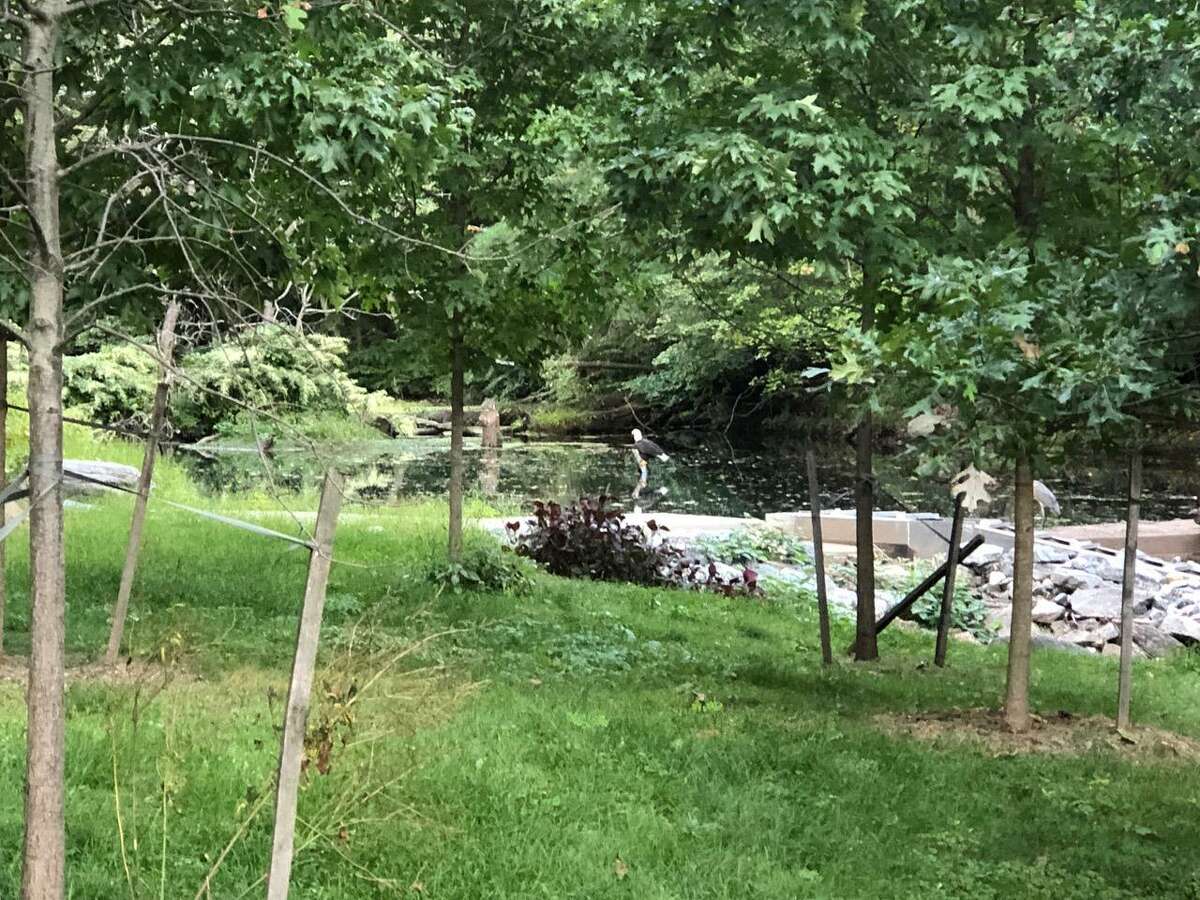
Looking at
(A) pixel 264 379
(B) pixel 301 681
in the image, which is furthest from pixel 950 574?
(A) pixel 264 379

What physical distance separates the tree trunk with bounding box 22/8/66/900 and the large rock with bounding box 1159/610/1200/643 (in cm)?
1112

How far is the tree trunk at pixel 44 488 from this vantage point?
7.68 feet

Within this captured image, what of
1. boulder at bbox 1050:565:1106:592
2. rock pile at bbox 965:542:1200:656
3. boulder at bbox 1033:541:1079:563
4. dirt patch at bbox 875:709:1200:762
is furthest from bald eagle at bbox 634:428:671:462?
dirt patch at bbox 875:709:1200:762

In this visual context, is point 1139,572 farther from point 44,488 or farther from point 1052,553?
point 44,488

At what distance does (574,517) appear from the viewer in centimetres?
1263

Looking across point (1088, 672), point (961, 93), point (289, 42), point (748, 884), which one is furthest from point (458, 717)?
point (1088, 672)

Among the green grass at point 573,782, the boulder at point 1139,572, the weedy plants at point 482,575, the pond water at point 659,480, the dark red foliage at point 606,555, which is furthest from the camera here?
the pond water at point 659,480

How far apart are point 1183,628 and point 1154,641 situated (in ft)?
1.69

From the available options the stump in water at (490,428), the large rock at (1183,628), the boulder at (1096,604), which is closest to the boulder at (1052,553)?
the boulder at (1096,604)

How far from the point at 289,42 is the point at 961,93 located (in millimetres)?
3212

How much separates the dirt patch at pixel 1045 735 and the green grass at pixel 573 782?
0.15 m

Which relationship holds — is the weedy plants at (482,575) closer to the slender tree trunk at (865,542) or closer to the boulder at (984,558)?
the slender tree trunk at (865,542)

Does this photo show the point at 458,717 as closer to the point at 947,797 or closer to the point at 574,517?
the point at 947,797

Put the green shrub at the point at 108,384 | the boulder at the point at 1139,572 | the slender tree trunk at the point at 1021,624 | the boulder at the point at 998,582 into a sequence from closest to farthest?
the slender tree trunk at the point at 1021,624
the boulder at the point at 1139,572
the boulder at the point at 998,582
the green shrub at the point at 108,384
